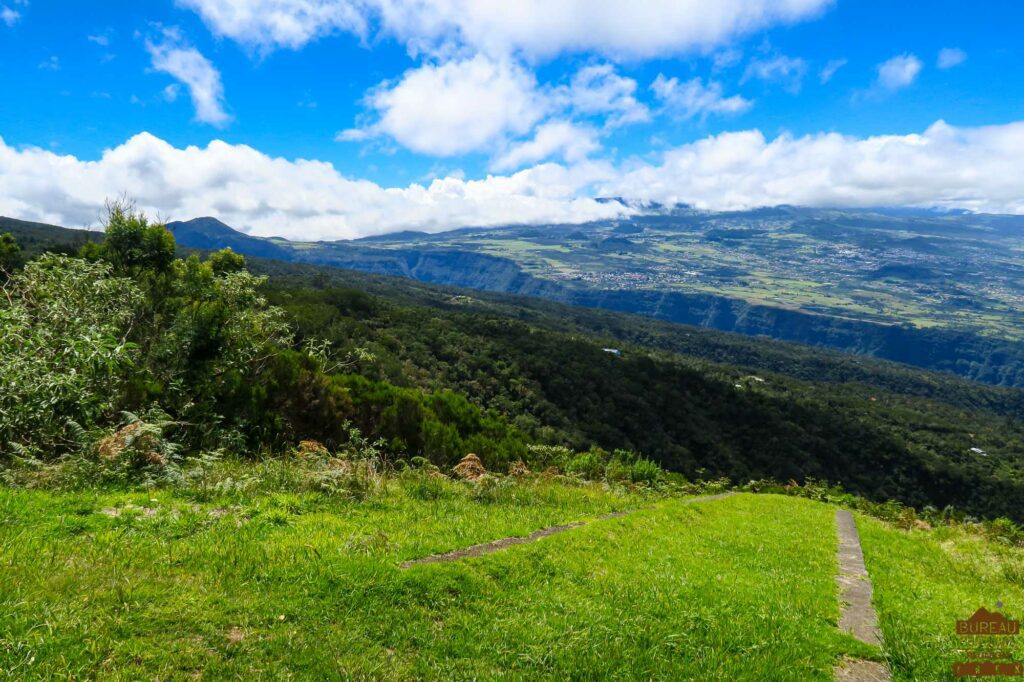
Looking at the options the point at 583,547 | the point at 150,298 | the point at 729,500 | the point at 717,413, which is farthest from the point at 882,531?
the point at 717,413

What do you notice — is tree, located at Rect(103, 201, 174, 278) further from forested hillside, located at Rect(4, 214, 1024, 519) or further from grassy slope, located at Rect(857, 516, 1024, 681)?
grassy slope, located at Rect(857, 516, 1024, 681)

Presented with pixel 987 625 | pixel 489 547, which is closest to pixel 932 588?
pixel 987 625

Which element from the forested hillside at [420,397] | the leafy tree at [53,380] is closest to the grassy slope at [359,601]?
the leafy tree at [53,380]

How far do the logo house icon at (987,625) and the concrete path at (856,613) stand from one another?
43.6 inches

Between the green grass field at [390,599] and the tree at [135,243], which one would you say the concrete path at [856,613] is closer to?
the green grass field at [390,599]

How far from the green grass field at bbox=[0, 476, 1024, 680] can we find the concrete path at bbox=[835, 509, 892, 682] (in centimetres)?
18

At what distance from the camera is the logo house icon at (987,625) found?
6992 millimetres

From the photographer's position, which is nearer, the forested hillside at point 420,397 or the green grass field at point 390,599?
the green grass field at point 390,599

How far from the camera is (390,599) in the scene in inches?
228

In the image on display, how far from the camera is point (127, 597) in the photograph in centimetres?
486

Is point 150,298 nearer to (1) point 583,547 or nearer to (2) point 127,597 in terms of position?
(2) point 127,597

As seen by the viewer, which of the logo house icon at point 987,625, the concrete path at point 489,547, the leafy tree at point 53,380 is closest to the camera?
the logo house icon at point 987,625

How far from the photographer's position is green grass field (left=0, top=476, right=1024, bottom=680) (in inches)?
176

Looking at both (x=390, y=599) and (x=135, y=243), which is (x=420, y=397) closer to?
(x=390, y=599)
